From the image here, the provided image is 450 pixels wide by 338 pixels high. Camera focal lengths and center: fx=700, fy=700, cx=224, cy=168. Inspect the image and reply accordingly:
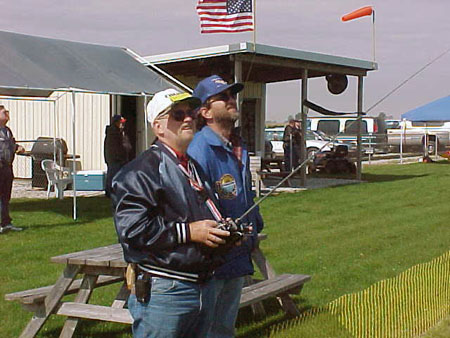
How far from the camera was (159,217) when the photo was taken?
2869 mm

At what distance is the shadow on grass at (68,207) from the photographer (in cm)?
1171

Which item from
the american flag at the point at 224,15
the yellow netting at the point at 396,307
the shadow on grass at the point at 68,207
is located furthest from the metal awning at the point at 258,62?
the yellow netting at the point at 396,307

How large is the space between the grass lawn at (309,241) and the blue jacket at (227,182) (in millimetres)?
Answer: 1774

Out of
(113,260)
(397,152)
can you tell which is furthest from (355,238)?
(397,152)

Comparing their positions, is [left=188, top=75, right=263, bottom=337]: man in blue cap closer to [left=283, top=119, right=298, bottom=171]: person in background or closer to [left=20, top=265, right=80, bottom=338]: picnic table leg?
[left=20, top=265, right=80, bottom=338]: picnic table leg

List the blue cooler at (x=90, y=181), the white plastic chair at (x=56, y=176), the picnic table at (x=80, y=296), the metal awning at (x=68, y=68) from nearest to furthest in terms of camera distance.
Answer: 1. the picnic table at (x=80, y=296)
2. the metal awning at (x=68, y=68)
3. the white plastic chair at (x=56, y=176)
4. the blue cooler at (x=90, y=181)

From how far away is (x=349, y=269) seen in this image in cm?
764

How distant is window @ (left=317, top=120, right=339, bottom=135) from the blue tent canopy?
6826 mm

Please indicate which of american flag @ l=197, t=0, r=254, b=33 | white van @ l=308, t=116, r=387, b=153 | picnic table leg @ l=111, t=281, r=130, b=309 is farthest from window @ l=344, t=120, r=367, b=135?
american flag @ l=197, t=0, r=254, b=33

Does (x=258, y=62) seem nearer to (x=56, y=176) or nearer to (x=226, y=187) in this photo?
(x=56, y=176)

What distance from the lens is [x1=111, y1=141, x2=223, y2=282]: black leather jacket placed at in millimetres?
2820

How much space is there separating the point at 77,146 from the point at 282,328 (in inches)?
531

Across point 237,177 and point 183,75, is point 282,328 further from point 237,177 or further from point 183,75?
point 183,75

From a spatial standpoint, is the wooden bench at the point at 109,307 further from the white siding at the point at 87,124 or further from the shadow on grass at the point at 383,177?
the shadow on grass at the point at 383,177
